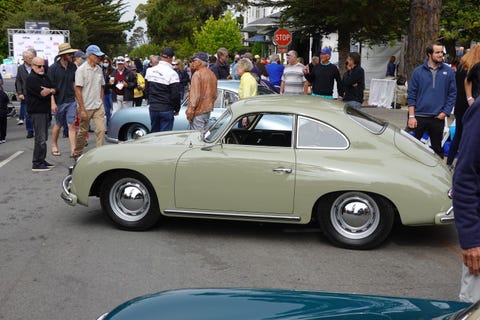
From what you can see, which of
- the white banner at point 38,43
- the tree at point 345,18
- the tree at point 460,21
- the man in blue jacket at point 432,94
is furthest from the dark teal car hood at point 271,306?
the white banner at point 38,43

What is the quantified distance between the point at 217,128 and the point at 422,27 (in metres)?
8.99

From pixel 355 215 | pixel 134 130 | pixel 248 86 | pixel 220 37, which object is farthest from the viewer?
pixel 220 37

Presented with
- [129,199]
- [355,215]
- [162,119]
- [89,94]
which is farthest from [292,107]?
[89,94]

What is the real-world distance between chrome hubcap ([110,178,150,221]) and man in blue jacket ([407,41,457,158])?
374 cm

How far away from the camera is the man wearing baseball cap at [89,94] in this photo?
9.47m

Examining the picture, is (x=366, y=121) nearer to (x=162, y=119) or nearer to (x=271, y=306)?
(x=271, y=306)

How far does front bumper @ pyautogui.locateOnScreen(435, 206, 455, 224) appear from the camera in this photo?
542 centimetres

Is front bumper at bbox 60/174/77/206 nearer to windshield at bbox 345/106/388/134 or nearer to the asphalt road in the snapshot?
the asphalt road

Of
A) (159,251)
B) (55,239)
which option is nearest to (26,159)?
(55,239)

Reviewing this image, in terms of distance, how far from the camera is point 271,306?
2471mm

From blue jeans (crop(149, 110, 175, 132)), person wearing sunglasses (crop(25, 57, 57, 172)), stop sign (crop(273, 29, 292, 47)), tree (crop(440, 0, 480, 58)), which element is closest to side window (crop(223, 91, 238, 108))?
blue jeans (crop(149, 110, 175, 132))

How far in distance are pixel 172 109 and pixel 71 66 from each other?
7.83 feet

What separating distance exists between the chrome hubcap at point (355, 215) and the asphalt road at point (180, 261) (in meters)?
0.20

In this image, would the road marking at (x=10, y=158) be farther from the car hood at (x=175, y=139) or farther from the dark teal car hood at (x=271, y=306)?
the dark teal car hood at (x=271, y=306)
